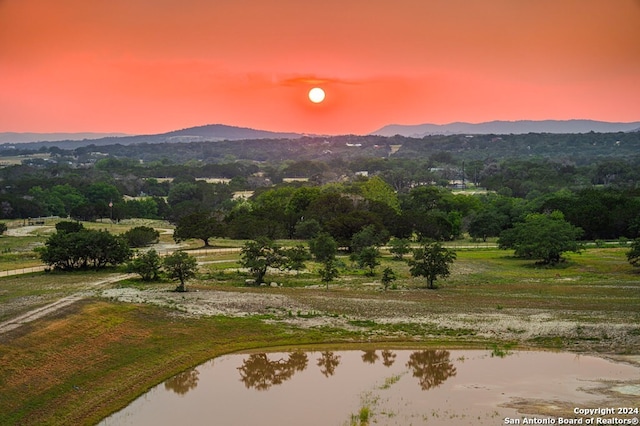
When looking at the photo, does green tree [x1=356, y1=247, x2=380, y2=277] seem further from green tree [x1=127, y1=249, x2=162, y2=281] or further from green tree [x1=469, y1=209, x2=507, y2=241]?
green tree [x1=469, y1=209, x2=507, y2=241]

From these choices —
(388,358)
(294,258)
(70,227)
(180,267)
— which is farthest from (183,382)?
(70,227)

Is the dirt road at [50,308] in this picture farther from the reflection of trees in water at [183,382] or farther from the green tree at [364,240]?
the green tree at [364,240]

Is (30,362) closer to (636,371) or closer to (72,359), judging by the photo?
(72,359)

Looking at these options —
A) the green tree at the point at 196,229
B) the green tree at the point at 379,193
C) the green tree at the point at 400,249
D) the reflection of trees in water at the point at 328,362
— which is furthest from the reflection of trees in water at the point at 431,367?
the green tree at the point at 379,193

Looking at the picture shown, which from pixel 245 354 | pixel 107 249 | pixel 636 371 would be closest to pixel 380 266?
pixel 107 249

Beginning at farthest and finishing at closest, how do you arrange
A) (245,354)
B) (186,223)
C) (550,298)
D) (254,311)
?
(186,223) → (550,298) → (254,311) → (245,354)

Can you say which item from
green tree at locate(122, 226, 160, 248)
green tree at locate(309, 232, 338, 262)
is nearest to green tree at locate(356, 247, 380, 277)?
green tree at locate(309, 232, 338, 262)
